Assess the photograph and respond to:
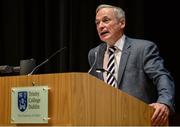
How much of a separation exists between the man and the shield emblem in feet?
1.65

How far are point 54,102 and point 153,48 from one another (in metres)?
0.95

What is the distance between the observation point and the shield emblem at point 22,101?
1.76 meters

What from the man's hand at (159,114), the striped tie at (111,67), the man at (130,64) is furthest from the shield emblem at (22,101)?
the striped tie at (111,67)

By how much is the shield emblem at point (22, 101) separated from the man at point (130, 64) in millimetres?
502

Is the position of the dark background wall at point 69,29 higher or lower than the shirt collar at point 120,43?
higher

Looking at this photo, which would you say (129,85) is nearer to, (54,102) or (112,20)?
(112,20)

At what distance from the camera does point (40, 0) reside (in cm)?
387

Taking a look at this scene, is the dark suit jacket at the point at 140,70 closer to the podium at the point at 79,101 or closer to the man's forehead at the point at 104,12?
the man's forehead at the point at 104,12

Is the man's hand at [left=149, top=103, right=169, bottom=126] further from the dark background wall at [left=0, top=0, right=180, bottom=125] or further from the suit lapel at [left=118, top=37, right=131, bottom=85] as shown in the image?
the dark background wall at [left=0, top=0, right=180, bottom=125]

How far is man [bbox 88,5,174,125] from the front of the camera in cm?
226

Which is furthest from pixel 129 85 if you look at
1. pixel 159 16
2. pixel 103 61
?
pixel 159 16

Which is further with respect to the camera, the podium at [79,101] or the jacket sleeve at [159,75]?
the jacket sleeve at [159,75]

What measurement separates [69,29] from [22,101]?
1976 millimetres

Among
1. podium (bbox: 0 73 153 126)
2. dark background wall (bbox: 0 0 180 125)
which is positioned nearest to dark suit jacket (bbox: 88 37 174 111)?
podium (bbox: 0 73 153 126)
